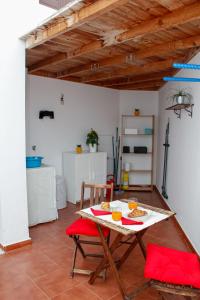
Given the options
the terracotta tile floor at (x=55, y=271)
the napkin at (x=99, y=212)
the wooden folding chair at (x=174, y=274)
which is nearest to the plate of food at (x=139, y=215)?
the napkin at (x=99, y=212)

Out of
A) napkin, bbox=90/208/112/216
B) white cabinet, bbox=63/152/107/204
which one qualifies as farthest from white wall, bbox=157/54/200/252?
white cabinet, bbox=63/152/107/204

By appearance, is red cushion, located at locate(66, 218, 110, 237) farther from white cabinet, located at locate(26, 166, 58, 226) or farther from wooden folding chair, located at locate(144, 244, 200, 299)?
white cabinet, located at locate(26, 166, 58, 226)

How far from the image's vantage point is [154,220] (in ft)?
6.98

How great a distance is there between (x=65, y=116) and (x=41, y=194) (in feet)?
6.32

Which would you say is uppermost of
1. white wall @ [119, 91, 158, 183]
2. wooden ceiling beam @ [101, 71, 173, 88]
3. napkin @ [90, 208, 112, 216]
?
wooden ceiling beam @ [101, 71, 173, 88]

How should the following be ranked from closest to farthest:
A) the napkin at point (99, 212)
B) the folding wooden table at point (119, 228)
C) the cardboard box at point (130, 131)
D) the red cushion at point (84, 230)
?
the folding wooden table at point (119, 228) < the napkin at point (99, 212) < the red cushion at point (84, 230) < the cardboard box at point (130, 131)

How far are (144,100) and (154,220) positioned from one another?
4733mm

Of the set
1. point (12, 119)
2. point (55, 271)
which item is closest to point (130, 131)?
point (12, 119)

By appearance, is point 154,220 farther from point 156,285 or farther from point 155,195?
point 155,195

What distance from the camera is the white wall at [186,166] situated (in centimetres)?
303

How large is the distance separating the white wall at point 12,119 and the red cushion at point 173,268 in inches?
71.1

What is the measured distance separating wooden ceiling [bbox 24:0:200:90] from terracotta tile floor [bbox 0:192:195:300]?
2460 mm

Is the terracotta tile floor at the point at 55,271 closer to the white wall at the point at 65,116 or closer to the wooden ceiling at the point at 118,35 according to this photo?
the white wall at the point at 65,116

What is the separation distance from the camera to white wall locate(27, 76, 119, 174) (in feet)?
15.4
